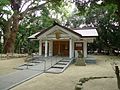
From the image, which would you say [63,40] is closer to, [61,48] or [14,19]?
[61,48]

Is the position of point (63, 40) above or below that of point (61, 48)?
above

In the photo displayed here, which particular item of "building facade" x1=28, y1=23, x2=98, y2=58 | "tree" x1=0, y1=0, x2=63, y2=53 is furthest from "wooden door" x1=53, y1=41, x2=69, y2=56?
"tree" x1=0, y1=0, x2=63, y2=53

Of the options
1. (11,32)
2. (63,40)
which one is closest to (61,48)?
(63,40)

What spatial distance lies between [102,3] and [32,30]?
2932 cm

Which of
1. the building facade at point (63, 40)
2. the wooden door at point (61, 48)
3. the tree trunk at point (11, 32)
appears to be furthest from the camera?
the tree trunk at point (11, 32)

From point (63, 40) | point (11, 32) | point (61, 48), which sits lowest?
point (61, 48)

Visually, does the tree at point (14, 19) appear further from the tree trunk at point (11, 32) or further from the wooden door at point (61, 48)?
the wooden door at point (61, 48)

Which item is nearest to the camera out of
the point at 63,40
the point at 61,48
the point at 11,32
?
the point at 63,40

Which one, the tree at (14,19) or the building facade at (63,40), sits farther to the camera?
the tree at (14,19)

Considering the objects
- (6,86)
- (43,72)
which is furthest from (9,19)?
(6,86)

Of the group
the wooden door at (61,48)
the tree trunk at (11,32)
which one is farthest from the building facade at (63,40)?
the tree trunk at (11,32)

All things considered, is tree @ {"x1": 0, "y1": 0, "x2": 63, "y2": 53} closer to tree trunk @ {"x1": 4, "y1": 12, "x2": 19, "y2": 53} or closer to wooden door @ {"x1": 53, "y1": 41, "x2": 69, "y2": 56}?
tree trunk @ {"x1": 4, "y1": 12, "x2": 19, "y2": 53}

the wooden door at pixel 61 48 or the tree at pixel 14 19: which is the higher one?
the tree at pixel 14 19

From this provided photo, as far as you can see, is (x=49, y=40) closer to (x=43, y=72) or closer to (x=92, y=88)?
(x=43, y=72)
